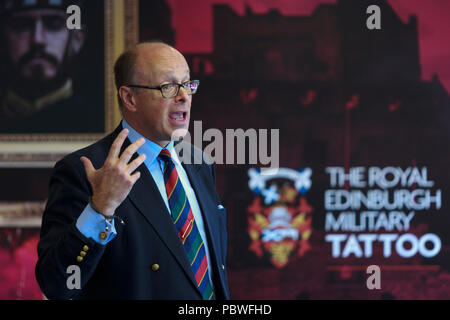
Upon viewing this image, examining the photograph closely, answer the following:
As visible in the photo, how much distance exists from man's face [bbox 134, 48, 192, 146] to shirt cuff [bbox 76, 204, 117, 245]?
1.39ft

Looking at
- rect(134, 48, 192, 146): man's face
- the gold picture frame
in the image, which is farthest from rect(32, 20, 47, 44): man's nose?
rect(134, 48, 192, 146): man's face

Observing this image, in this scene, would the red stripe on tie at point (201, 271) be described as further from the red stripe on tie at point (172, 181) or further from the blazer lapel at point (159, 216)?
the red stripe on tie at point (172, 181)

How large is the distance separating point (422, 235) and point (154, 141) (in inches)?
93.0

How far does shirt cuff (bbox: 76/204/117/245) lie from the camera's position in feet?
4.94

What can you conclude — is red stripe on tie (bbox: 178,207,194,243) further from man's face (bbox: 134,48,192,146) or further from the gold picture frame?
the gold picture frame

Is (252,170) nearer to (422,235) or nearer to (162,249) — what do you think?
(422,235)

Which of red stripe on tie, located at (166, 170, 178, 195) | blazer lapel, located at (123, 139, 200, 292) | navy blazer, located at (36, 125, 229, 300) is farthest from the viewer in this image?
red stripe on tie, located at (166, 170, 178, 195)

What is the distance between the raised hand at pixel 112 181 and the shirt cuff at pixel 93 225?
0.8 inches

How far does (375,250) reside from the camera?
12.1 feet

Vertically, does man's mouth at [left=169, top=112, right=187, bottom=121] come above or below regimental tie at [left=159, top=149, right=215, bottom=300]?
above

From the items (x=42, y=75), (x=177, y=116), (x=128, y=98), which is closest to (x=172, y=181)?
(x=177, y=116)

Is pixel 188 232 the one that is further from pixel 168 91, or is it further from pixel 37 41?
pixel 37 41

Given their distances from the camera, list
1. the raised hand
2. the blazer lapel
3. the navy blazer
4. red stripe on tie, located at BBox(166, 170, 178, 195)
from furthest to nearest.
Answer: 1. red stripe on tie, located at BBox(166, 170, 178, 195)
2. the blazer lapel
3. the navy blazer
4. the raised hand

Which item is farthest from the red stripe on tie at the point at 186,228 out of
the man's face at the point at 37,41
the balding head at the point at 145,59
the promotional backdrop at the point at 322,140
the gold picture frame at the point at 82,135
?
the man's face at the point at 37,41
